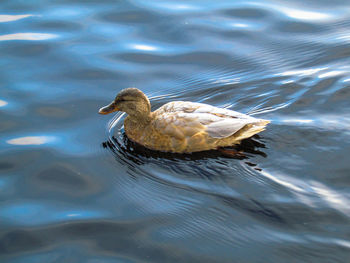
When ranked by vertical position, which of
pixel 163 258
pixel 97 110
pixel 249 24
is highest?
pixel 249 24

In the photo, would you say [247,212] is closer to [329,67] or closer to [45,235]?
[45,235]

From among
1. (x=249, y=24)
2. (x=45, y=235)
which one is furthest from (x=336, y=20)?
(x=45, y=235)

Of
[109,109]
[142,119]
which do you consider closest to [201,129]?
[142,119]

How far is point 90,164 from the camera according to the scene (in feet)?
20.1

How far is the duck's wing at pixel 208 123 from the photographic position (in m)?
6.28

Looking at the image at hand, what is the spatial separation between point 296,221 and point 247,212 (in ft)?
1.56

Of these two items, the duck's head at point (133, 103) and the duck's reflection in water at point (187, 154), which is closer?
the duck's reflection in water at point (187, 154)

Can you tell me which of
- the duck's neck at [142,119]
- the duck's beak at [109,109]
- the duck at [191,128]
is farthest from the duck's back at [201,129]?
the duck's beak at [109,109]

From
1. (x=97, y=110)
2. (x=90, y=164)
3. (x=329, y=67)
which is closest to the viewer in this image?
(x=90, y=164)

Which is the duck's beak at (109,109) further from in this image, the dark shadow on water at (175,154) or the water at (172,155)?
the dark shadow on water at (175,154)

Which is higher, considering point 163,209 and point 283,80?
point 283,80

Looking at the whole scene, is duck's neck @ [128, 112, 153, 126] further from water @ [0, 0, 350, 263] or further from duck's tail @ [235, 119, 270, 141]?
duck's tail @ [235, 119, 270, 141]

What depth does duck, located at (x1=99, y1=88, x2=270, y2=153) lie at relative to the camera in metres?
6.28

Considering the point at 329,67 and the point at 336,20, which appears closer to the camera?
the point at 329,67
